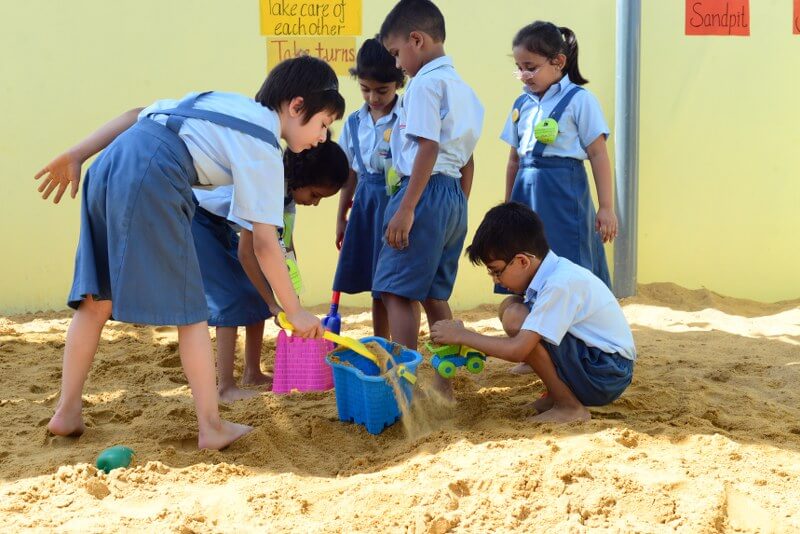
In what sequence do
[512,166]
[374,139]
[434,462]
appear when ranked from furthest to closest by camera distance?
[512,166] < [374,139] < [434,462]

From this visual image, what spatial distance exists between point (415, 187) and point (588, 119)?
0.93 m

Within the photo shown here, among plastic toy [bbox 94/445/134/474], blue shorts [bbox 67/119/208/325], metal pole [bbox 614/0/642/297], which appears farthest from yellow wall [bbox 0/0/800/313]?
plastic toy [bbox 94/445/134/474]

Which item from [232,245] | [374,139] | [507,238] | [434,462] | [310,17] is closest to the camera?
[434,462]

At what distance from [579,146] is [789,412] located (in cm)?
138

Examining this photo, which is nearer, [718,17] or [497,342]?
[497,342]

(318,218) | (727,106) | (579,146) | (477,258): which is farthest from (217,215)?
(727,106)

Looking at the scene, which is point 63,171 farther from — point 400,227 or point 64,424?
point 400,227

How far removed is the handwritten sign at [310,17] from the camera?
5.45 m

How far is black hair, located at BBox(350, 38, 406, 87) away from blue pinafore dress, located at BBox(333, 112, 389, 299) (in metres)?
0.29

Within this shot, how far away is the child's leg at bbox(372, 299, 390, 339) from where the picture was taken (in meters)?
4.08

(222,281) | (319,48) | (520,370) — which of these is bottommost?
(520,370)

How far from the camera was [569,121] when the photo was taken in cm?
392

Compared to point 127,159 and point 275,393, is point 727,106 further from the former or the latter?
point 127,159

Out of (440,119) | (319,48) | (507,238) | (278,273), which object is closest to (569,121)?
(440,119)
